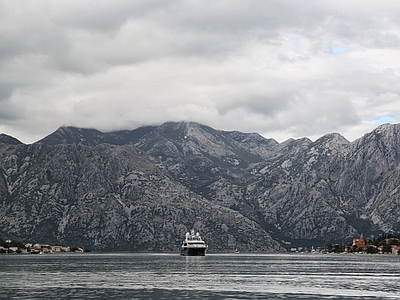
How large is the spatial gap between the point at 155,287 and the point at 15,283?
133 feet

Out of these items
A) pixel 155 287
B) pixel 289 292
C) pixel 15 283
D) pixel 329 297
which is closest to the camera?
pixel 329 297

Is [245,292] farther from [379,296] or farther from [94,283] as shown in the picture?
[94,283]

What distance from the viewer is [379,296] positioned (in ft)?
432

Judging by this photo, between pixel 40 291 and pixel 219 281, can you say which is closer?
pixel 40 291

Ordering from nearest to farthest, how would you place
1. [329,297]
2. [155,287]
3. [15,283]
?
[329,297] → [155,287] → [15,283]

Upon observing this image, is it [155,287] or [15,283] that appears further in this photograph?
[15,283]

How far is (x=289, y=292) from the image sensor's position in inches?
5620

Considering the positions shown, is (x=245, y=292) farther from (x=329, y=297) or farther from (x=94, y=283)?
(x=94, y=283)

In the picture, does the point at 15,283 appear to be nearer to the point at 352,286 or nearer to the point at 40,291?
the point at 40,291

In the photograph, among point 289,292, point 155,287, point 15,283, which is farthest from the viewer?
point 15,283

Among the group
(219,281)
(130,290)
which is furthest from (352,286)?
(130,290)

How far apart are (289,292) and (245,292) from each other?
31.9 feet

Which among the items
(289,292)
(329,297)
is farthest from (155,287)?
(329,297)

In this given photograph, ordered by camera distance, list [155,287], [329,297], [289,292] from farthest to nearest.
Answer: [155,287]
[289,292]
[329,297]
